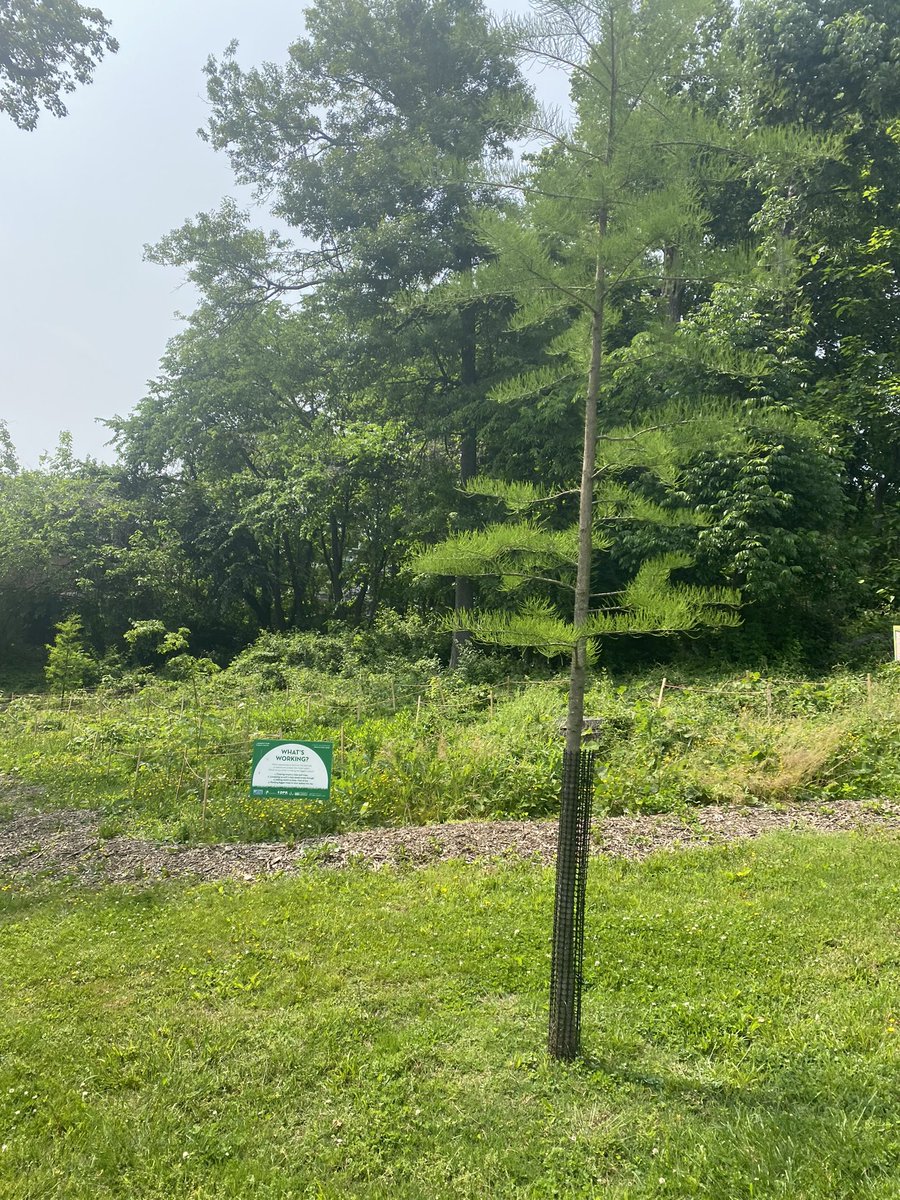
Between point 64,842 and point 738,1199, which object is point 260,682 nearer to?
point 64,842

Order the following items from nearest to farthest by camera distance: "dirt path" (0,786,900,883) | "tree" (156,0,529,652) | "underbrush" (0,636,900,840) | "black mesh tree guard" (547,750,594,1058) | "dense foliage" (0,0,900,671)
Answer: "black mesh tree guard" (547,750,594,1058), "dirt path" (0,786,900,883), "underbrush" (0,636,900,840), "dense foliage" (0,0,900,671), "tree" (156,0,529,652)

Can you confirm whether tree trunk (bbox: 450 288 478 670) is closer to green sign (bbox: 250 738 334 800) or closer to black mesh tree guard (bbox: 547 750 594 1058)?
green sign (bbox: 250 738 334 800)

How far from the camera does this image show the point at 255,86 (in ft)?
55.6

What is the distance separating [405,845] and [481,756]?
1.92m

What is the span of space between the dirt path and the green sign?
1.75 ft

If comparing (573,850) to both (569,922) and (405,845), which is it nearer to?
(569,922)

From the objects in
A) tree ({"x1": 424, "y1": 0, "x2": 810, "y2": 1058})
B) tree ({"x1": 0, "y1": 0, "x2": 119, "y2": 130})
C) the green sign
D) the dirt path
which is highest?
tree ({"x1": 0, "y1": 0, "x2": 119, "y2": 130})

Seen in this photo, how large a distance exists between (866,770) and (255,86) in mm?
19165

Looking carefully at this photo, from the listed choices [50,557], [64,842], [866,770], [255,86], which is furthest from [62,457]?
[866,770]

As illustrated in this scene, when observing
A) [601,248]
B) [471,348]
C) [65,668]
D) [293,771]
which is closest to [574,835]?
[601,248]

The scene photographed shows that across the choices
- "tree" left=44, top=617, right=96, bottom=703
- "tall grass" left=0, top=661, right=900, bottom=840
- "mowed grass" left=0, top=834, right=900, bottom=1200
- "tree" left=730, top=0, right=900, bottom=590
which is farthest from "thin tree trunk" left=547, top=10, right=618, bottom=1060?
"tree" left=44, top=617, right=96, bottom=703

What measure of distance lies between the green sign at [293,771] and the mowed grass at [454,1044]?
105 centimetres

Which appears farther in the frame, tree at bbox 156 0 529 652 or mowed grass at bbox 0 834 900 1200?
tree at bbox 156 0 529 652

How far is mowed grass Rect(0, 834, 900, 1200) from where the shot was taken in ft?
8.54
